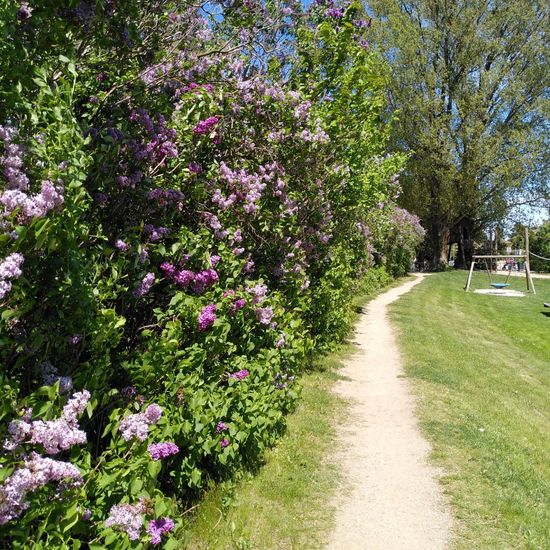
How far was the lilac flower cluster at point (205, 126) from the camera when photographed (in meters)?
4.63

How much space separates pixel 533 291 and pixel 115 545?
2513cm

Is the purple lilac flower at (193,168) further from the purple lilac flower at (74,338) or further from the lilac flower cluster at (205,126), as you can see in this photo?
the purple lilac flower at (74,338)

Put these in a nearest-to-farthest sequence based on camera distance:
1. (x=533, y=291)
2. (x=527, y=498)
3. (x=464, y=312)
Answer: (x=527, y=498)
(x=464, y=312)
(x=533, y=291)

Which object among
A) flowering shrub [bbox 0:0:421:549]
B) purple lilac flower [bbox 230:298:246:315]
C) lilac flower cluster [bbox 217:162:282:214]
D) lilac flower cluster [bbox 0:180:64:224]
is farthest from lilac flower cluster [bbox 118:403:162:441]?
lilac flower cluster [bbox 217:162:282:214]

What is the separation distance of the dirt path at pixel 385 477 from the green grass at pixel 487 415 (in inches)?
7.2

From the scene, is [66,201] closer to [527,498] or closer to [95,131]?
[95,131]

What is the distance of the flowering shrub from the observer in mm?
2459

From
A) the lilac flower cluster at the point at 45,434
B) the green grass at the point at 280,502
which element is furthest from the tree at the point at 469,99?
the lilac flower cluster at the point at 45,434

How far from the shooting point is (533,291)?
2444 centimetres

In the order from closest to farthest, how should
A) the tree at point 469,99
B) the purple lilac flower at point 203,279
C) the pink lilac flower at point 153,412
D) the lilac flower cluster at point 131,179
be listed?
the pink lilac flower at point 153,412 < the lilac flower cluster at point 131,179 < the purple lilac flower at point 203,279 < the tree at point 469,99

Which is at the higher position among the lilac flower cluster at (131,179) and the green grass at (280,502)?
the lilac flower cluster at (131,179)

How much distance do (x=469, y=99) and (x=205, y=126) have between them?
3150 cm

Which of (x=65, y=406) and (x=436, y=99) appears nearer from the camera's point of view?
(x=65, y=406)

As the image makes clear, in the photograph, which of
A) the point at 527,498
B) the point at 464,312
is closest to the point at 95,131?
the point at 527,498
